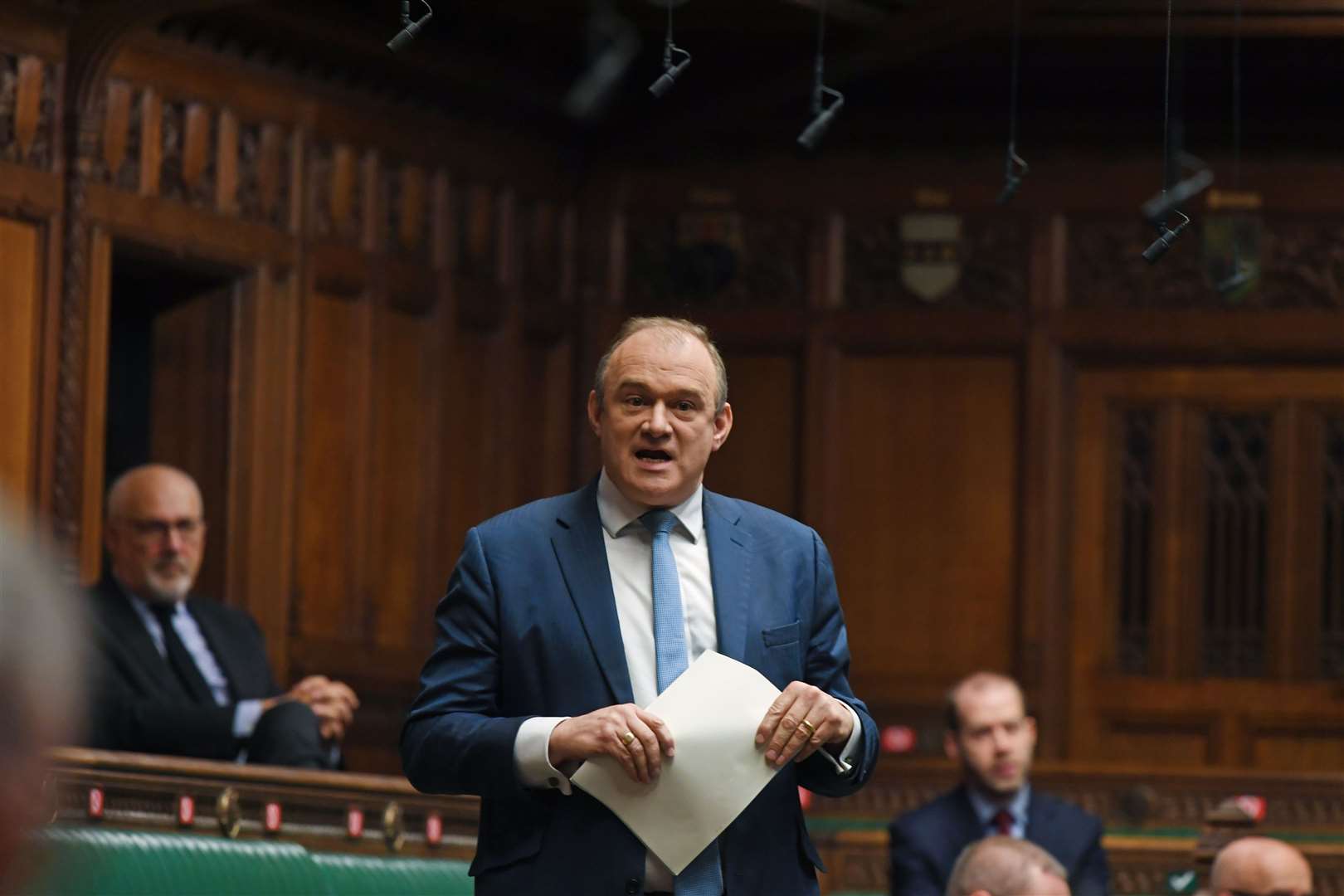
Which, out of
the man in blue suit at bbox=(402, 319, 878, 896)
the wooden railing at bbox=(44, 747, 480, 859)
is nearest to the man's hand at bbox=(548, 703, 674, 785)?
the man in blue suit at bbox=(402, 319, 878, 896)

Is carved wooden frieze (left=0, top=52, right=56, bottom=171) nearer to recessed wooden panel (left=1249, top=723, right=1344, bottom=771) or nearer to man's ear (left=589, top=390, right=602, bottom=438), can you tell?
man's ear (left=589, top=390, right=602, bottom=438)

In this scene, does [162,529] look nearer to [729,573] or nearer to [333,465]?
[333,465]

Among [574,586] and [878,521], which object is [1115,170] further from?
A: [574,586]

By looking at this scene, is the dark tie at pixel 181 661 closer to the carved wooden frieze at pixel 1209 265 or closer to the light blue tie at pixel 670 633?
the light blue tie at pixel 670 633

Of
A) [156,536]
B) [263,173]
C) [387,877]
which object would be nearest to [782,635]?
[387,877]

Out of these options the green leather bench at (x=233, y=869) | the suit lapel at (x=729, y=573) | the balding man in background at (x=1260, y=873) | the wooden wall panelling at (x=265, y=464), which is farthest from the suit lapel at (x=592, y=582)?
the wooden wall panelling at (x=265, y=464)

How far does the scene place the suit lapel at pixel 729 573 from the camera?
2.67 meters

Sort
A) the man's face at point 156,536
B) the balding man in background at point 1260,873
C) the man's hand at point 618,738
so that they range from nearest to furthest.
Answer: the man's hand at point 618,738, the balding man in background at point 1260,873, the man's face at point 156,536

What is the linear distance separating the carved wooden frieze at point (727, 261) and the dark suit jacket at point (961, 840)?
344cm

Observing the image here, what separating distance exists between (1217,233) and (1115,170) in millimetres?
473

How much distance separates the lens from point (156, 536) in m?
5.85

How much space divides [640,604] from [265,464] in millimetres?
4932

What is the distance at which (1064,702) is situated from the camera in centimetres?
856

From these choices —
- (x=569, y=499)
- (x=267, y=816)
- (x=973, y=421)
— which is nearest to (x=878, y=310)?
(x=973, y=421)
